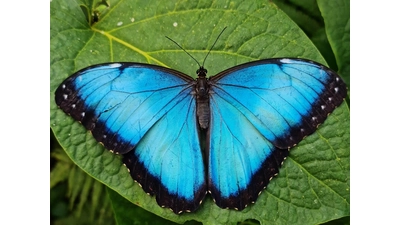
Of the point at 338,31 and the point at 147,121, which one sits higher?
the point at 338,31

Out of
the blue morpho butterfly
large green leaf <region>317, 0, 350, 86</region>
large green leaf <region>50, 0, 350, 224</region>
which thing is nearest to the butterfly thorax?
the blue morpho butterfly

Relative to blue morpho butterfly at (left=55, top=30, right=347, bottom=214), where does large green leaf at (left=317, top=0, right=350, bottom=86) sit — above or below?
above

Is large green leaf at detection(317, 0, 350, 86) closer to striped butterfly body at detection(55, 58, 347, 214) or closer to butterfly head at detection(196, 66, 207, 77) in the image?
striped butterfly body at detection(55, 58, 347, 214)

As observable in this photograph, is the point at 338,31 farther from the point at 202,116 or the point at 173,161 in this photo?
the point at 173,161

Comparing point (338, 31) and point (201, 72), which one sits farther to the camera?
point (338, 31)

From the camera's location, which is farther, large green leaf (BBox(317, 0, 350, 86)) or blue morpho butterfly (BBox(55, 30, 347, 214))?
large green leaf (BBox(317, 0, 350, 86))

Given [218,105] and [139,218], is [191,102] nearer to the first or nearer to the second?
[218,105]

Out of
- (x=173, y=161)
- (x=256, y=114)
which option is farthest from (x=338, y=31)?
(x=173, y=161)

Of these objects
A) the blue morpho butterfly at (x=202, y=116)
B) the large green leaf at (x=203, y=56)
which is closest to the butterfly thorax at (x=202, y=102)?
the blue morpho butterfly at (x=202, y=116)
